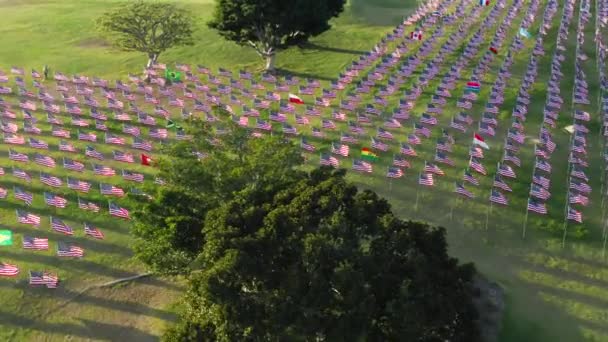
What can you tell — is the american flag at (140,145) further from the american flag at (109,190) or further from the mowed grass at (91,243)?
the american flag at (109,190)

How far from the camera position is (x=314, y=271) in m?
20.5

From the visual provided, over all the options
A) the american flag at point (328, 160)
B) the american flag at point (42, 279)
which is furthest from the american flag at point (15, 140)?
the american flag at point (328, 160)

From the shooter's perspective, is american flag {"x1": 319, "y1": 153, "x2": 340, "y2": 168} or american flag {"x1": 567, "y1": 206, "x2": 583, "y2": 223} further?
american flag {"x1": 319, "y1": 153, "x2": 340, "y2": 168}

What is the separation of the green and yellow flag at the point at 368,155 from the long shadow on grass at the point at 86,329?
19.2 m

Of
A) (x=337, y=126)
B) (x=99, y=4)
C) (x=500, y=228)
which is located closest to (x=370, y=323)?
(x=500, y=228)

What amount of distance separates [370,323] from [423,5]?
71752mm

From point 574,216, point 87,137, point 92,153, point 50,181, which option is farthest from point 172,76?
point 574,216

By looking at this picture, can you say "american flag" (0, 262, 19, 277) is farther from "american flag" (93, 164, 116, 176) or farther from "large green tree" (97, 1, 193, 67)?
"large green tree" (97, 1, 193, 67)

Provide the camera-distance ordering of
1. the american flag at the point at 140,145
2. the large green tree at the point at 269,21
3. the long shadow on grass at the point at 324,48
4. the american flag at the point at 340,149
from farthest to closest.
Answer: the long shadow on grass at the point at 324,48 → the large green tree at the point at 269,21 → the american flag at the point at 140,145 → the american flag at the point at 340,149

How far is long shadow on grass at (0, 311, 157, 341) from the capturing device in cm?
2716

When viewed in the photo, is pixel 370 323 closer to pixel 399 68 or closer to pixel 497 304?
pixel 497 304

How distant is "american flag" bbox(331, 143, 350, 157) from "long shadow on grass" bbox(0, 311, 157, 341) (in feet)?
62.6

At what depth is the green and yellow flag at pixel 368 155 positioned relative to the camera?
39.5 m

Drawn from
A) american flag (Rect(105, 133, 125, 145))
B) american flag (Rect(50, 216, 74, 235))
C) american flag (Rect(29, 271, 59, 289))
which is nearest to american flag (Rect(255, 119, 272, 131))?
american flag (Rect(105, 133, 125, 145))
